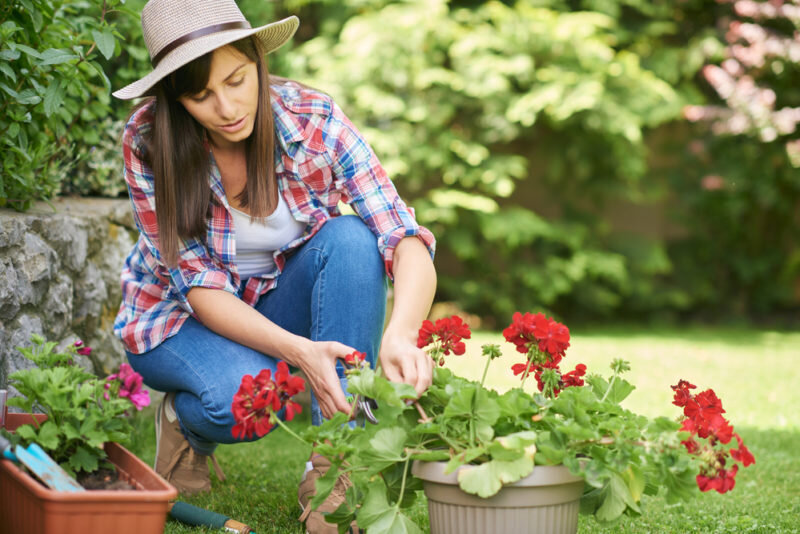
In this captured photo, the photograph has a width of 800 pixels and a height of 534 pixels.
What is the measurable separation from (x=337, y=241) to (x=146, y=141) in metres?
0.48

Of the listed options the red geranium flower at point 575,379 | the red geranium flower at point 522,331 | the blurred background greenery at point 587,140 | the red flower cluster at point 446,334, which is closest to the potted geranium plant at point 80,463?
the red flower cluster at point 446,334

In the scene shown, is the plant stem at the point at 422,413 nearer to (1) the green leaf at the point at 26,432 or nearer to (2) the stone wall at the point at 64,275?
(1) the green leaf at the point at 26,432

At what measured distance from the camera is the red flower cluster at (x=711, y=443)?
125 centimetres

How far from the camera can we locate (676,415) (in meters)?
3.24

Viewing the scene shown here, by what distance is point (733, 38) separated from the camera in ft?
20.9

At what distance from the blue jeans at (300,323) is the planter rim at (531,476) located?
0.42 m

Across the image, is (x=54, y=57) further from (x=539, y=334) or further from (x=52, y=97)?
(x=539, y=334)

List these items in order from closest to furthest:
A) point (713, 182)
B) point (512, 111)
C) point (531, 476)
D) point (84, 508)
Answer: point (84, 508) → point (531, 476) → point (512, 111) → point (713, 182)

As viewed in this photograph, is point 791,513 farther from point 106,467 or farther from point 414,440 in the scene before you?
point 106,467

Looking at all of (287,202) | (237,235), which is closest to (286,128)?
(287,202)

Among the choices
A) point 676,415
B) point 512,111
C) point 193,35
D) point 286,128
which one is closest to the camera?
point 193,35

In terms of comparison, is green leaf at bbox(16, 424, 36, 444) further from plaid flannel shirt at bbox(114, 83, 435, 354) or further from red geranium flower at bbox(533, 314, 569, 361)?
red geranium flower at bbox(533, 314, 569, 361)

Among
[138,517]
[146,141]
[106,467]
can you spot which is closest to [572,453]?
[138,517]

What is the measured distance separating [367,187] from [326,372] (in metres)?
0.51
